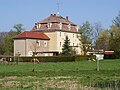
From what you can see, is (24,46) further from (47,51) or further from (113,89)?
Result: (113,89)

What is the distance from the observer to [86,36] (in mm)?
99125

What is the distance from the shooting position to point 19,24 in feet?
419

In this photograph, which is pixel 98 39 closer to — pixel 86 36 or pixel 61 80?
pixel 86 36

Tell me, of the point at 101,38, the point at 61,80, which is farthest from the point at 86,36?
the point at 61,80

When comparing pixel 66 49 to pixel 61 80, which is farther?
pixel 66 49

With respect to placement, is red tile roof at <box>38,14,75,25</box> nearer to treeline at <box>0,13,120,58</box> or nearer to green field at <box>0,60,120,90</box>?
treeline at <box>0,13,120,58</box>

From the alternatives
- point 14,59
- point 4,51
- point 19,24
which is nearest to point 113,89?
point 14,59

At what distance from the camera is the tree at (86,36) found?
9712 centimetres

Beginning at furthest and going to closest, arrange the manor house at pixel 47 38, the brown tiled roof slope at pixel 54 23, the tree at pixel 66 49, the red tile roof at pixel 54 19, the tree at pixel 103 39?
the red tile roof at pixel 54 19 → the brown tiled roof slope at pixel 54 23 → the tree at pixel 103 39 → the manor house at pixel 47 38 → the tree at pixel 66 49

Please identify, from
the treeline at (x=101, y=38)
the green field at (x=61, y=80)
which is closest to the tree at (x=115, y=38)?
the treeline at (x=101, y=38)

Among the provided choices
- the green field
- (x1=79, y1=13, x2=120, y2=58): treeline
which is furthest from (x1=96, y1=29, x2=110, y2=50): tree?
the green field

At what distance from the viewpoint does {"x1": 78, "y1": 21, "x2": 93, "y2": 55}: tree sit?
97.1 metres

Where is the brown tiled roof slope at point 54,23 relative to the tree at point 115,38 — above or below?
above

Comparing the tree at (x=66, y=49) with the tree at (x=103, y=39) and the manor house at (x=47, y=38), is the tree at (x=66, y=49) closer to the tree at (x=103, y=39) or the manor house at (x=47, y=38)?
the manor house at (x=47, y=38)
